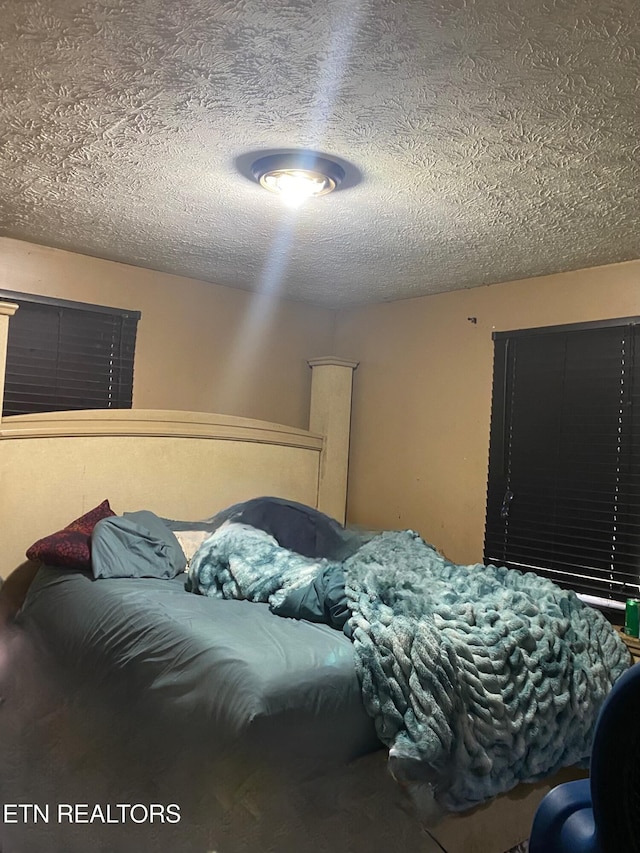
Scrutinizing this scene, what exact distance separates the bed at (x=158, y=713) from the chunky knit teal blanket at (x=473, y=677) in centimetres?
6

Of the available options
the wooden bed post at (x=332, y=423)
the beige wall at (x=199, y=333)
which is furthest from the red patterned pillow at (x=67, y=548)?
the wooden bed post at (x=332, y=423)

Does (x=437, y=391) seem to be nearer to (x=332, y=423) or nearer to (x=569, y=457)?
(x=332, y=423)

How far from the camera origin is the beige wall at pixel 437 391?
3.19 meters

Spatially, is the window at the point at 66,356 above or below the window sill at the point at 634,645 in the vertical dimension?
above

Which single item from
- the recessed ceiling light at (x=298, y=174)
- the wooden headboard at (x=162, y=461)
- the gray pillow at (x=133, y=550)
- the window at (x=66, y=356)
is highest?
the recessed ceiling light at (x=298, y=174)

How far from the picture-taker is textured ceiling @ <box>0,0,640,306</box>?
A: 1313mm

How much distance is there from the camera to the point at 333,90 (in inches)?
61.6

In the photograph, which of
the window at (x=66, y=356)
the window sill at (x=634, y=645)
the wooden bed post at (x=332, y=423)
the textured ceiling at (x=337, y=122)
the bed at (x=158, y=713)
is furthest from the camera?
the wooden bed post at (x=332, y=423)

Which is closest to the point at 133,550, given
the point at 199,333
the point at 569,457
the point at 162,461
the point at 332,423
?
the point at 162,461

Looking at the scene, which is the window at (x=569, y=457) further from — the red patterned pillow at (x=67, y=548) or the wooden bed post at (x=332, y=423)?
the red patterned pillow at (x=67, y=548)

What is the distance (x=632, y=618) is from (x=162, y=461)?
2.27 metres

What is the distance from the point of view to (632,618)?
8.86 ft

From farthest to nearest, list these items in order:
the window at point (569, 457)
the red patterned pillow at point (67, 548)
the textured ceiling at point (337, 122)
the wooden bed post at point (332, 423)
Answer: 1. the wooden bed post at point (332, 423)
2. the window at point (569, 457)
3. the red patterned pillow at point (67, 548)
4. the textured ceiling at point (337, 122)

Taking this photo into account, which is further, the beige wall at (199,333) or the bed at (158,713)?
the beige wall at (199,333)
